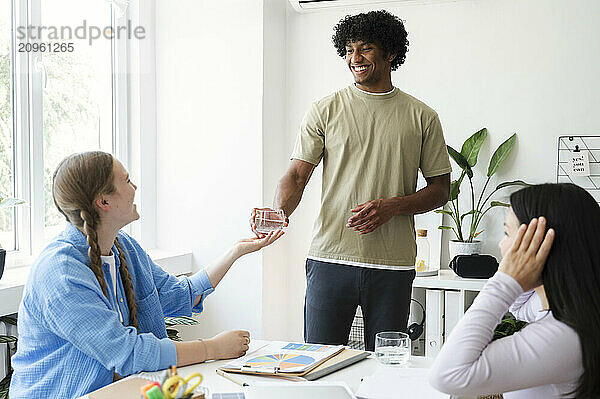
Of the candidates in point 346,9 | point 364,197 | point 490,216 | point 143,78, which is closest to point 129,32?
point 143,78

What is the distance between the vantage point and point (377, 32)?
8.21 feet

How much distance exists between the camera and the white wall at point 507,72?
3.25m

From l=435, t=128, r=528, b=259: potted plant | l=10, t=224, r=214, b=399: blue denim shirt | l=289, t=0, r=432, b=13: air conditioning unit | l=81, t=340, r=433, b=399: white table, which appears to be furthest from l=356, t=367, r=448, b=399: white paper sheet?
l=289, t=0, r=432, b=13: air conditioning unit

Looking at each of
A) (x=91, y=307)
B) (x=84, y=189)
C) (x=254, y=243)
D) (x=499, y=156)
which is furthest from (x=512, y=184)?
(x=91, y=307)

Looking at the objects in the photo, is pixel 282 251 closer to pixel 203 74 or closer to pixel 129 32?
pixel 203 74

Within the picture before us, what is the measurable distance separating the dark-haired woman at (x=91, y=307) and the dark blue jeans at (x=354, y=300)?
720 millimetres

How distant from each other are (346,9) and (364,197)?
152 cm

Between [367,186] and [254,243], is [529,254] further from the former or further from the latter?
[367,186]

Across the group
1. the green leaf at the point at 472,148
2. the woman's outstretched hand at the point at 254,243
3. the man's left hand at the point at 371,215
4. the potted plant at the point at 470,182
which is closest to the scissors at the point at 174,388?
the woman's outstretched hand at the point at 254,243

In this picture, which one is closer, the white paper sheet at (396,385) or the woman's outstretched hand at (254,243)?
the white paper sheet at (396,385)

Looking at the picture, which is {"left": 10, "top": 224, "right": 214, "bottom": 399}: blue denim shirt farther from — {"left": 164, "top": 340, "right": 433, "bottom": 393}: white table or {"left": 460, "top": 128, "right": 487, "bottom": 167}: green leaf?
{"left": 460, "top": 128, "right": 487, "bottom": 167}: green leaf

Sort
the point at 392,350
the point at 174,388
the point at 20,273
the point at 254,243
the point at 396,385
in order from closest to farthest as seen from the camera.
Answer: the point at 174,388 → the point at 396,385 → the point at 392,350 → the point at 254,243 → the point at 20,273

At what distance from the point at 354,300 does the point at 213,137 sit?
4.74 feet

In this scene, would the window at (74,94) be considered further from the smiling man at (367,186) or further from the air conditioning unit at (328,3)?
the smiling man at (367,186)
